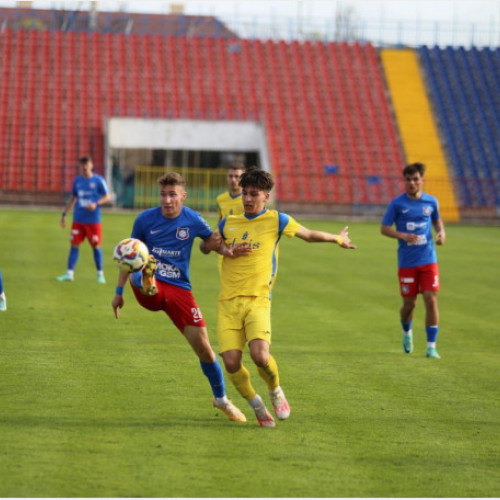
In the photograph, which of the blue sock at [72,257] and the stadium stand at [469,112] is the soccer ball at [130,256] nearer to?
the blue sock at [72,257]

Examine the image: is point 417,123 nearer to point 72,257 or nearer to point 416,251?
point 72,257

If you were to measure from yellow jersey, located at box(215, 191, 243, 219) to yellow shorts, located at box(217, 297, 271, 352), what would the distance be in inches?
174

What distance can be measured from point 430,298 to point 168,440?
539cm

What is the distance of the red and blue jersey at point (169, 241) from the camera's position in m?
8.10

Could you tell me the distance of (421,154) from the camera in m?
44.0

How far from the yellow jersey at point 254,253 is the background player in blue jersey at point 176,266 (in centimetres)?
19

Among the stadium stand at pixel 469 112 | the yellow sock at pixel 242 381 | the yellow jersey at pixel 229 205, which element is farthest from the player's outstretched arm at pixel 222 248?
the stadium stand at pixel 469 112

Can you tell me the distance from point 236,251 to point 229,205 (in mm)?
4593

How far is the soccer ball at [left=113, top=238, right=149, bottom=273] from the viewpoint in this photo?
7.46 metres

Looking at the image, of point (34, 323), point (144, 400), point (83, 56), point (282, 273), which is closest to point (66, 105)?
point (83, 56)

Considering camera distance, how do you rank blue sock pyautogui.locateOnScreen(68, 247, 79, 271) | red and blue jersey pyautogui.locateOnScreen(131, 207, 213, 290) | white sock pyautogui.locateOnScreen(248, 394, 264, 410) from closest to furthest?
white sock pyautogui.locateOnScreen(248, 394, 264, 410) → red and blue jersey pyautogui.locateOnScreen(131, 207, 213, 290) → blue sock pyautogui.locateOnScreen(68, 247, 79, 271)

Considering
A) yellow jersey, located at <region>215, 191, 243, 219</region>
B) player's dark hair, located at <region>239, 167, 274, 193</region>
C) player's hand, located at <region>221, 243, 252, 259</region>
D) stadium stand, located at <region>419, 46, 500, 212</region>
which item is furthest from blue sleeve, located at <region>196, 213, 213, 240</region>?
stadium stand, located at <region>419, 46, 500, 212</region>

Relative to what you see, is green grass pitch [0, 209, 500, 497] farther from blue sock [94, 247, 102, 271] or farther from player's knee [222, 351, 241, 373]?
blue sock [94, 247, 102, 271]

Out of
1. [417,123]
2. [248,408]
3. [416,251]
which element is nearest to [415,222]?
[416,251]
